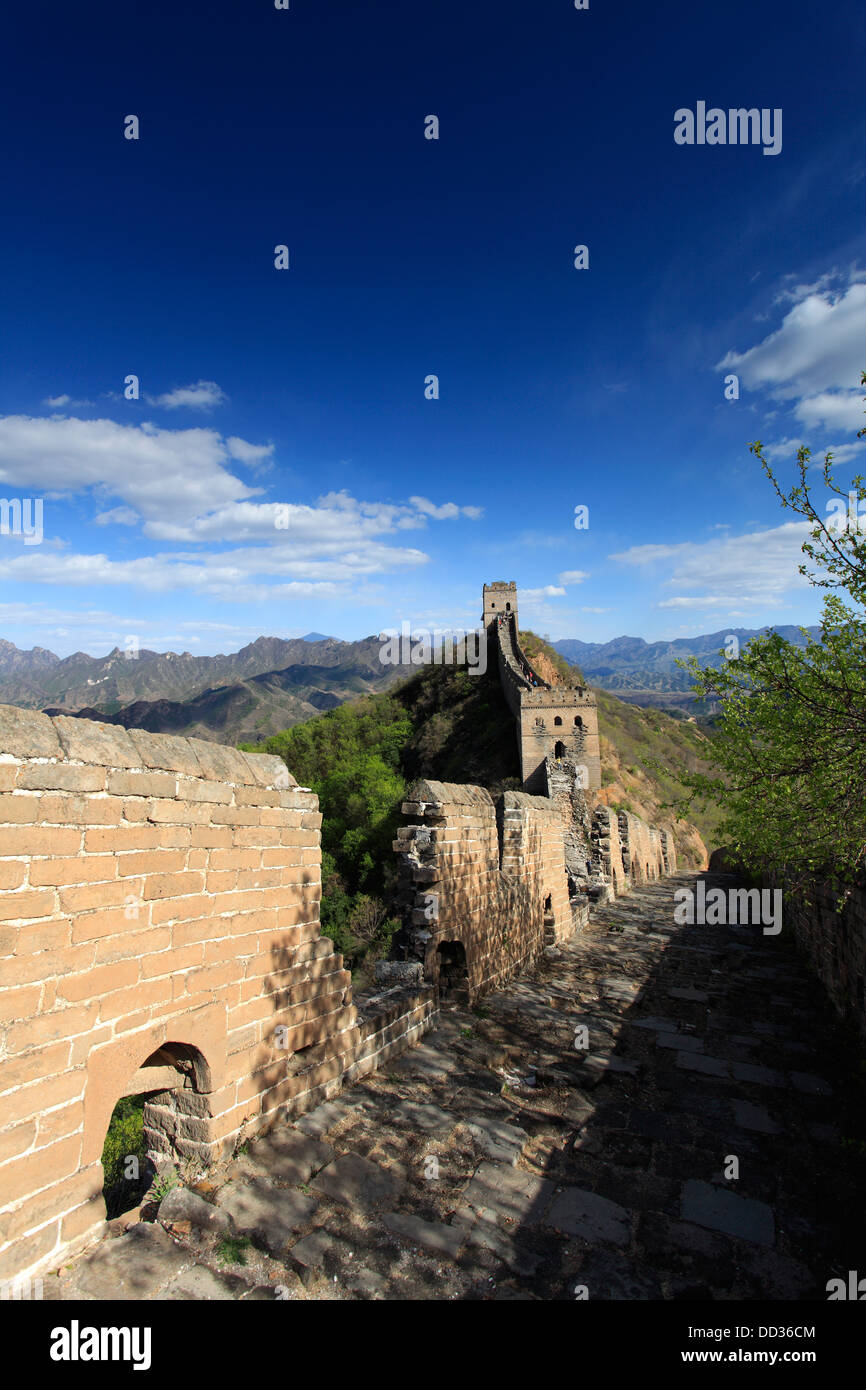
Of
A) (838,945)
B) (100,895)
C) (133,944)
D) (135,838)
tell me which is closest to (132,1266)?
(133,944)

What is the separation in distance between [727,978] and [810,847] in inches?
180

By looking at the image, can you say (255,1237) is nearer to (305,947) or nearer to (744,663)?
(305,947)

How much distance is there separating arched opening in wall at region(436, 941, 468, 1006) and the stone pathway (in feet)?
0.64

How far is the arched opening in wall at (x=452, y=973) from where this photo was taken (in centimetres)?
662

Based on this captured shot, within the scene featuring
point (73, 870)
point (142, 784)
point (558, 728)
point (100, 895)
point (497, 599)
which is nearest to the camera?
point (73, 870)

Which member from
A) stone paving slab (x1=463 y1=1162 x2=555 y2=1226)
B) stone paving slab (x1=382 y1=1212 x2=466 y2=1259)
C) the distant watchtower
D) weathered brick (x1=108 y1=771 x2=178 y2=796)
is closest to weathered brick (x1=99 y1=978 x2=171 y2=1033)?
weathered brick (x1=108 y1=771 x2=178 y2=796)

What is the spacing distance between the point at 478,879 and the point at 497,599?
5626 cm

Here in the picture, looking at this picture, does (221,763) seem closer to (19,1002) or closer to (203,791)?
(203,791)

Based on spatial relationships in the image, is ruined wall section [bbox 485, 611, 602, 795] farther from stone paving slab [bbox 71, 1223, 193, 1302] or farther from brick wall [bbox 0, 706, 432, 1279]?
stone paving slab [bbox 71, 1223, 193, 1302]

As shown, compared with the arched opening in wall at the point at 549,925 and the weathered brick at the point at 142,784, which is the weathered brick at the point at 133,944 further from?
the arched opening in wall at the point at 549,925

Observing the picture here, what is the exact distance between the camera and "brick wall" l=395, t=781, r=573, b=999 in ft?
20.4

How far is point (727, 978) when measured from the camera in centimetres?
922

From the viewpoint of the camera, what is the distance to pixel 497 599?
62000 mm

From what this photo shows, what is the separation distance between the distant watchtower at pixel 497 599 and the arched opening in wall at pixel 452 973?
5550 cm
